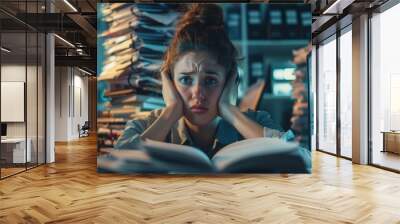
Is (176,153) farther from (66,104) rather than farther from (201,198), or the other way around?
(66,104)

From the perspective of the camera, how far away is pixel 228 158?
21.7 ft

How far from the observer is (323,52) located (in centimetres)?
1086

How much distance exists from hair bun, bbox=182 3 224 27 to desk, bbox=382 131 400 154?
163 inches

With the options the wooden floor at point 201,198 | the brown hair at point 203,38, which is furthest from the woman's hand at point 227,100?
the wooden floor at point 201,198

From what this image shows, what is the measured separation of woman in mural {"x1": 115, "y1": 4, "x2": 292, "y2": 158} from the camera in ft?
21.6

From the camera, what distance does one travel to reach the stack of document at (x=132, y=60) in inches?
262

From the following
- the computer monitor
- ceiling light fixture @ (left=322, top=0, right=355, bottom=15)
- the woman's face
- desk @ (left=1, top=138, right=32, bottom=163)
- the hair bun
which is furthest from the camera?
the computer monitor

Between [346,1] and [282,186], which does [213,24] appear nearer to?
[346,1]

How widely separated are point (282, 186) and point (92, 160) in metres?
4.98

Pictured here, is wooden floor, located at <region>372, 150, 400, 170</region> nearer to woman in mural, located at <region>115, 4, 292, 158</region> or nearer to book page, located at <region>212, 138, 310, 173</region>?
book page, located at <region>212, 138, 310, 173</region>

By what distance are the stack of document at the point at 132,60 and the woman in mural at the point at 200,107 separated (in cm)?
16

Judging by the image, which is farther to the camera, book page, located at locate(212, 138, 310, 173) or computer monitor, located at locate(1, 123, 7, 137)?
computer monitor, located at locate(1, 123, 7, 137)

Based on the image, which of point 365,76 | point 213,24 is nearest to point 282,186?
point 213,24

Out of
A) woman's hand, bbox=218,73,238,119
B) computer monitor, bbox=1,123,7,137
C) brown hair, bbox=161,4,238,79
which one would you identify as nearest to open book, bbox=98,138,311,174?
woman's hand, bbox=218,73,238,119
